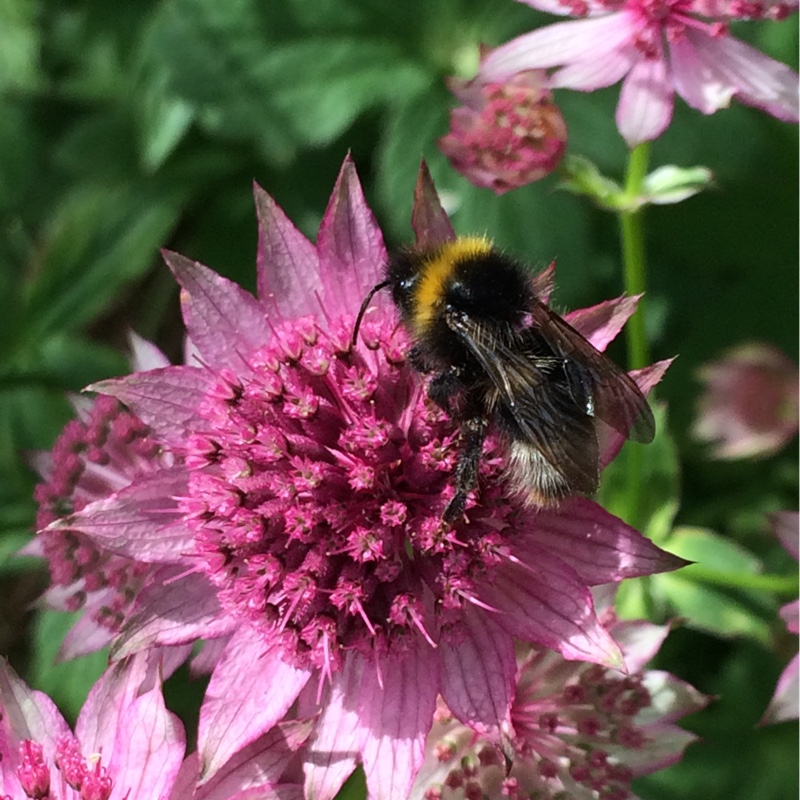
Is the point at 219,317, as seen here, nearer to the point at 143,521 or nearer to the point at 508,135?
the point at 143,521

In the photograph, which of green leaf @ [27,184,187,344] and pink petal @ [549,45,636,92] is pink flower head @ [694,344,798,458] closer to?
pink petal @ [549,45,636,92]

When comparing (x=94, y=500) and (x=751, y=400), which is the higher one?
(x=94, y=500)

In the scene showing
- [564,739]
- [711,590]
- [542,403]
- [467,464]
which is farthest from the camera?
[711,590]

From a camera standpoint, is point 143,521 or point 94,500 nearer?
point 143,521

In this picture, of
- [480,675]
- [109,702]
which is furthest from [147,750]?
[480,675]

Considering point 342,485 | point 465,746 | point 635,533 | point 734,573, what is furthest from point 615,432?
point 734,573

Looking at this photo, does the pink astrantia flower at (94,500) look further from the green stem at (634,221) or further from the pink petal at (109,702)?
the green stem at (634,221)

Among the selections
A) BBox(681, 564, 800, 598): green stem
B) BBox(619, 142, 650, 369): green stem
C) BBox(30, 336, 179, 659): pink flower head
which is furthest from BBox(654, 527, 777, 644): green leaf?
BBox(30, 336, 179, 659): pink flower head

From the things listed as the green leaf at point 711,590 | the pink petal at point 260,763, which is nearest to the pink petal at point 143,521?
the pink petal at point 260,763
